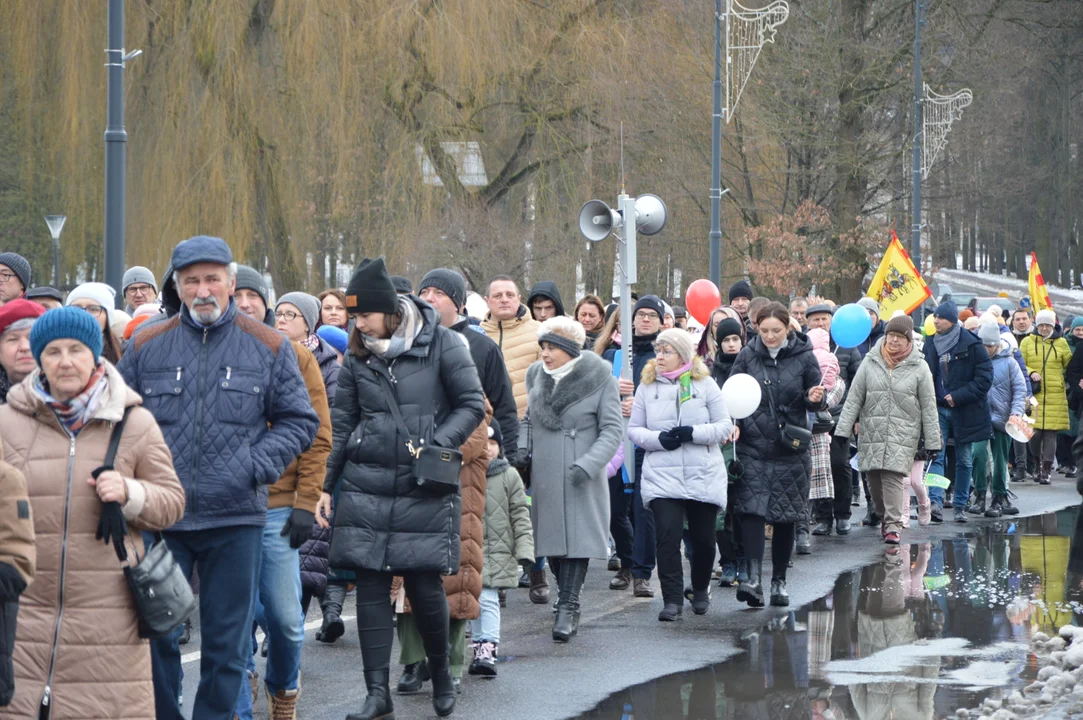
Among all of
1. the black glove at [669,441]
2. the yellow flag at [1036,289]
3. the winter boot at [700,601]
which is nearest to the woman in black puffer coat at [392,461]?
the black glove at [669,441]

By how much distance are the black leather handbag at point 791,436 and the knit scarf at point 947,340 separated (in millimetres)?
5271

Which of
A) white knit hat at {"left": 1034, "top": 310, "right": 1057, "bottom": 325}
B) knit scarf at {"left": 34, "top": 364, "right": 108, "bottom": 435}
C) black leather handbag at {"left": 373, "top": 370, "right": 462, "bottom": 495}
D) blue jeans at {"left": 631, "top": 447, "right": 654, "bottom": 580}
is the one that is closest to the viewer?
knit scarf at {"left": 34, "top": 364, "right": 108, "bottom": 435}

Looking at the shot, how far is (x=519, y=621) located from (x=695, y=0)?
22.2 meters

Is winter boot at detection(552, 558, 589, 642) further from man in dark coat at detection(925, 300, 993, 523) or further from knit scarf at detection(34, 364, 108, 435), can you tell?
man in dark coat at detection(925, 300, 993, 523)

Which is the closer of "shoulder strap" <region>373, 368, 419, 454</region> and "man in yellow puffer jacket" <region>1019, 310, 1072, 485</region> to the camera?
"shoulder strap" <region>373, 368, 419, 454</region>

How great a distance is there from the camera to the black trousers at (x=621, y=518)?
10.7 meters

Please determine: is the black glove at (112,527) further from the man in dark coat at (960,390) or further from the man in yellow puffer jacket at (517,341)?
the man in dark coat at (960,390)

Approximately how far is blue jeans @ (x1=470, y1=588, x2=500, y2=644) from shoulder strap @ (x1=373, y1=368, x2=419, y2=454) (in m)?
1.40

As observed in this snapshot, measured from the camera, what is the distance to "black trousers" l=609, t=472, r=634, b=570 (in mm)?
10688

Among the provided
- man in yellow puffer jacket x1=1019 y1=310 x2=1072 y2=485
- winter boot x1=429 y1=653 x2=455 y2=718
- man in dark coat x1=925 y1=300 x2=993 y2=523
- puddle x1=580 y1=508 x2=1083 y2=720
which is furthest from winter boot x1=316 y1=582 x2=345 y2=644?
man in yellow puffer jacket x1=1019 y1=310 x2=1072 y2=485

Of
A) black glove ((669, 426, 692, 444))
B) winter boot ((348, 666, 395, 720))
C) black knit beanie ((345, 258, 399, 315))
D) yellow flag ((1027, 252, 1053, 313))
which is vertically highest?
yellow flag ((1027, 252, 1053, 313))

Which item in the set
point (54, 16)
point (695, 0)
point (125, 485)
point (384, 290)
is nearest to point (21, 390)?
point (125, 485)

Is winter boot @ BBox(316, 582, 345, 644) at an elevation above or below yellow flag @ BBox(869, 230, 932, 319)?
below

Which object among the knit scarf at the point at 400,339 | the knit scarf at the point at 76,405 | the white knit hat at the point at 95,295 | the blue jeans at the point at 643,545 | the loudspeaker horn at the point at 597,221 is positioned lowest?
the blue jeans at the point at 643,545
